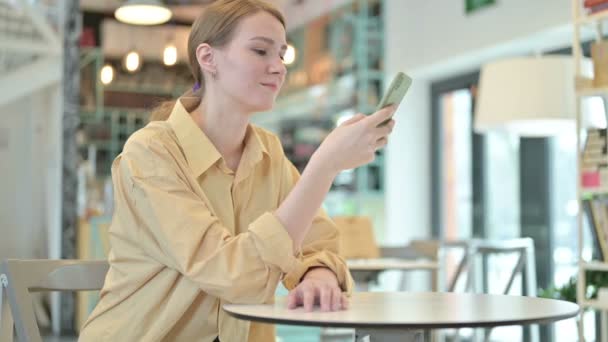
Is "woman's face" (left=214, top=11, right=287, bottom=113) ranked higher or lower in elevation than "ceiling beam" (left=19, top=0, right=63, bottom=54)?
lower

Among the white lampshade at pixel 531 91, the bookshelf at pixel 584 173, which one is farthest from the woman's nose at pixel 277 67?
the white lampshade at pixel 531 91

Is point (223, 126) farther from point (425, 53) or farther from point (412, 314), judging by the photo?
point (425, 53)

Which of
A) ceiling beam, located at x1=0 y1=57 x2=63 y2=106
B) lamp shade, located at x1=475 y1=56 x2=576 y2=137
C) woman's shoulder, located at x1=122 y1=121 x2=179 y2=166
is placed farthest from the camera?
ceiling beam, located at x1=0 y1=57 x2=63 y2=106

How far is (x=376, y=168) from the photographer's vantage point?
8.49 meters

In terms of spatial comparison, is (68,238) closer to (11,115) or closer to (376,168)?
(11,115)

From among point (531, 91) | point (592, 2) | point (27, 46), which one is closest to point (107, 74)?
point (27, 46)

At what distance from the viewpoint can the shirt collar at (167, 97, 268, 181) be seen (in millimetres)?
1654

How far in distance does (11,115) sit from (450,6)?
427 centimetres

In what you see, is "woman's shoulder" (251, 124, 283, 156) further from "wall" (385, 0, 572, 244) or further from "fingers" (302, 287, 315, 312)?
"wall" (385, 0, 572, 244)

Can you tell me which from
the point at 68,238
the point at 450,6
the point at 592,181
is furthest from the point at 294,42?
the point at 592,181

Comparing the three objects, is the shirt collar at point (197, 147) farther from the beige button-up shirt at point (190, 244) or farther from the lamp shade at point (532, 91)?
the lamp shade at point (532, 91)

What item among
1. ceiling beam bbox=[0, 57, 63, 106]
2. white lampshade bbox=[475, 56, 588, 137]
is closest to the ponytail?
white lampshade bbox=[475, 56, 588, 137]

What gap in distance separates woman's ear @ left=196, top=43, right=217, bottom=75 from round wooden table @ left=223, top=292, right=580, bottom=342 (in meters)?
0.49

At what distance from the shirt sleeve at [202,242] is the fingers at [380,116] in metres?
0.23
